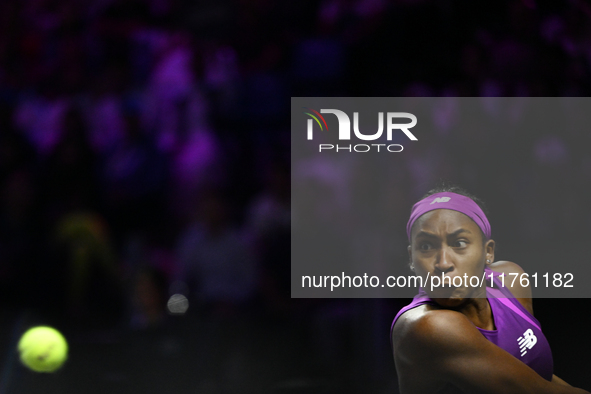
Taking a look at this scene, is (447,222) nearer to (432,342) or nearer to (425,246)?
(425,246)

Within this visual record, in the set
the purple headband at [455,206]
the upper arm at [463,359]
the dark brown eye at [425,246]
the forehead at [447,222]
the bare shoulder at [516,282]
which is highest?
the purple headband at [455,206]

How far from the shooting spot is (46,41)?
2.91 m

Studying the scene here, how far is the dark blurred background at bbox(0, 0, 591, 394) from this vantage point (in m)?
1.94

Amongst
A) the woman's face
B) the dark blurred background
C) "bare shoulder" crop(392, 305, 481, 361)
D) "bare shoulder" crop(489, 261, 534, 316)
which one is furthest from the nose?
the dark blurred background

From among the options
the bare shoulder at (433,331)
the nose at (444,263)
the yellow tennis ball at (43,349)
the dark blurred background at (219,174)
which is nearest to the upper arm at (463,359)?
the bare shoulder at (433,331)

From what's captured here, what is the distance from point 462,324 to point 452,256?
6.6 inches

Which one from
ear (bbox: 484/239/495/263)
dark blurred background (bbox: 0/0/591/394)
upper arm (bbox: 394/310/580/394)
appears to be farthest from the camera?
dark blurred background (bbox: 0/0/591/394)

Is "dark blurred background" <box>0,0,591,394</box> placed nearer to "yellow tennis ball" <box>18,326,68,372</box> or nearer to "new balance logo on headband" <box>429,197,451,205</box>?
"yellow tennis ball" <box>18,326,68,372</box>

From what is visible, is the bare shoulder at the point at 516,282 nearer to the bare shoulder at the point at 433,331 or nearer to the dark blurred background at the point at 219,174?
the dark blurred background at the point at 219,174

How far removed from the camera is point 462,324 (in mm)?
1439

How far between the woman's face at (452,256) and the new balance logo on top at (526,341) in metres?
0.17

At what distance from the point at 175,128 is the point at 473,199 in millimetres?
1393

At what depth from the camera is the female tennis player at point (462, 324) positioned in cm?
142

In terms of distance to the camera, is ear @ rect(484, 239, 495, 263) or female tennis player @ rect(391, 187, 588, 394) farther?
A: ear @ rect(484, 239, 495, 263)
